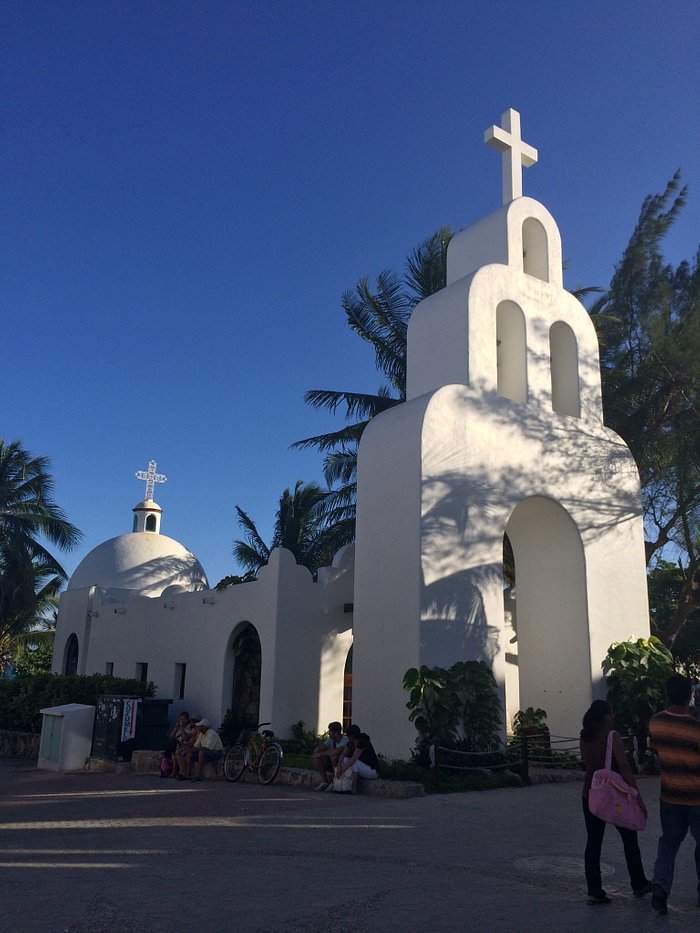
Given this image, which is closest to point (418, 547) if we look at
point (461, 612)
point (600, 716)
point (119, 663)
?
point (461, 612)

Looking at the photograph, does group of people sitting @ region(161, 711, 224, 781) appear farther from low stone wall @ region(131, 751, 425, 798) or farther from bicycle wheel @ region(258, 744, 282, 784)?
bicycle wheel @ region(258, 744, 282, 784)

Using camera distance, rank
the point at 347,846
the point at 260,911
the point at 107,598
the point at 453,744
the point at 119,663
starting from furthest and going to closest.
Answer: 1. the point at 107,598
2. the point at 119,663
3. the point at 453,744
4. the point at 347,846
5. the point at 260,911

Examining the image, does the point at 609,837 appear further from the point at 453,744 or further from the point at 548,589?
the point at 548,589

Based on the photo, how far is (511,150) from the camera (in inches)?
613

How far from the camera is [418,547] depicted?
39.3ft

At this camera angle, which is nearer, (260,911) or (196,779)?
(260,911)

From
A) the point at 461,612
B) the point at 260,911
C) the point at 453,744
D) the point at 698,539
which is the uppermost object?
the point at 698,539

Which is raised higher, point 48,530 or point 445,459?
point 48,530

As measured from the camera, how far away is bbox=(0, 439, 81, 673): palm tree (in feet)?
99.7

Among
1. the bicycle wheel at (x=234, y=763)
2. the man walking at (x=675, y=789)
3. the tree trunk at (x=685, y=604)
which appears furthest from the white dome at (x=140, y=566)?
the man walking at (x=675, y=789)

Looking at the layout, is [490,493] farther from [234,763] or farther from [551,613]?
[234,763]

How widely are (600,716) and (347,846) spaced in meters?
2.75

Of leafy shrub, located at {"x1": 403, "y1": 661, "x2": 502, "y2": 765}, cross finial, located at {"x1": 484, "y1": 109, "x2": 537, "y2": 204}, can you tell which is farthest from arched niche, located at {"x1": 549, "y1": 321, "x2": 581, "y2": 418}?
leafy shrub, located at {"x1": 403, "y1": 661, "x2": 502, "y2": 765}

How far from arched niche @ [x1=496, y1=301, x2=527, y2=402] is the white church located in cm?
4
